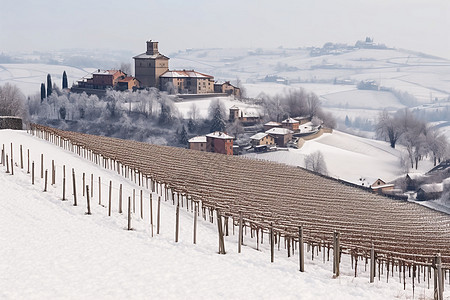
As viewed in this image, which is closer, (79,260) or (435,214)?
(79,260)

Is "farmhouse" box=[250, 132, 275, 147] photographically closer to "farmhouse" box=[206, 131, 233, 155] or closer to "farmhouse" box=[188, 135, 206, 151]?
"farmhouse" box=[206, 131, 233, 155]

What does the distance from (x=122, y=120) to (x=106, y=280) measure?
90131 mm

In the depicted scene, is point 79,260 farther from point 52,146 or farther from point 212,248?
point 52,146

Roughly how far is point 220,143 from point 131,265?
2786 inches

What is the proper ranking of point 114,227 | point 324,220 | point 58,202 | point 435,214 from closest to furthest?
point 114,227
point 58,202
point 324,220
point 435,214

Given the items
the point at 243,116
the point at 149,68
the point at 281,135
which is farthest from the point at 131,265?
the point at 149,68

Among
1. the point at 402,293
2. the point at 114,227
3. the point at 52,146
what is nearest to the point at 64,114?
the point at 52,146

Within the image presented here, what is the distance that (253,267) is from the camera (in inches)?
616

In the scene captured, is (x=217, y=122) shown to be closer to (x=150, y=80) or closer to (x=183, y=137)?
(x=183, y=137)

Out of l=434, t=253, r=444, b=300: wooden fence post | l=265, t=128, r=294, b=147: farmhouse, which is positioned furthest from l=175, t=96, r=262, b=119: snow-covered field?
l=434, t=253, r=444, b=300: wooden fence post

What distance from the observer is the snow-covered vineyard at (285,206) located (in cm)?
2171

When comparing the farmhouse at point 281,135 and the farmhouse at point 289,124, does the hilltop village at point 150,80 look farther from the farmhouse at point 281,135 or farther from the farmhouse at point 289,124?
the farmhouse at point 281,135

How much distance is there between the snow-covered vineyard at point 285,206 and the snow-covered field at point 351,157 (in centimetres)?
3326

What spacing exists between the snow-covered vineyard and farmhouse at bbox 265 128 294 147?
40320 millimetres
